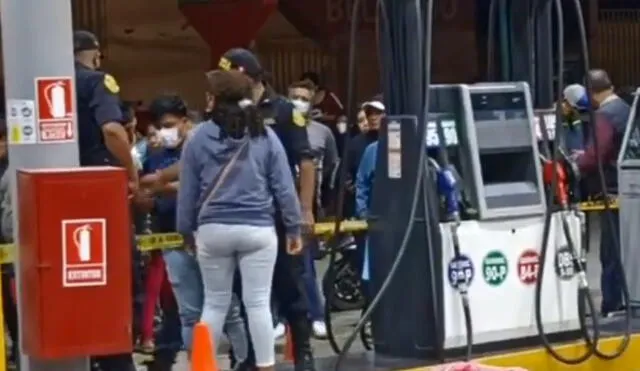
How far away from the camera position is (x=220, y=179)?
318 inches

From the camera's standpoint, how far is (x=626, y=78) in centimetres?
2286

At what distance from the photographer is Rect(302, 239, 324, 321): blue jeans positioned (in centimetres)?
1014

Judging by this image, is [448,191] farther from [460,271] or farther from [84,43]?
[84,43]

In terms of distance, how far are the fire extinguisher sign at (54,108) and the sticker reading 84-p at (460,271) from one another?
9.02ft

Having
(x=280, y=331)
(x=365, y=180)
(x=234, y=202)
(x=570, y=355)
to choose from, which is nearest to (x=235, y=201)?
(x=234, y=202)

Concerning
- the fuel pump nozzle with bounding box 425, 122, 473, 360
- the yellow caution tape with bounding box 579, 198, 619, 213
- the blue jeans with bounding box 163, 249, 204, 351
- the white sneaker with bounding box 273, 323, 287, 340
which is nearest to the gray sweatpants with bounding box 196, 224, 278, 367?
the blue jeans with bounding box 163, 249, 204, 351

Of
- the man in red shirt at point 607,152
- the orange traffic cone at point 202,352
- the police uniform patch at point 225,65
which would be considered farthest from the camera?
the man in red shirt at point 607,152

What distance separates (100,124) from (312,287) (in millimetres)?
2887

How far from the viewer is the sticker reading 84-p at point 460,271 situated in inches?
334

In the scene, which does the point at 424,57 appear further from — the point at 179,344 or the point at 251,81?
the point at 179,344

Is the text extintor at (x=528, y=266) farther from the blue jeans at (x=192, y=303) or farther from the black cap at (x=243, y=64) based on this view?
the black cap at (x=243, y=64)

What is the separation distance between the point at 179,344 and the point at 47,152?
10.1 feet

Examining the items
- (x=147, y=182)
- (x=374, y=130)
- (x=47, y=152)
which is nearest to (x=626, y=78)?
(x=374, y=130)

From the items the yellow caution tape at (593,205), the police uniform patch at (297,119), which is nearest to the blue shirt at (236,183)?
the police uniform patch at (297,119)
